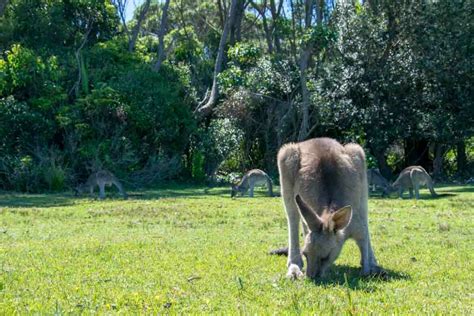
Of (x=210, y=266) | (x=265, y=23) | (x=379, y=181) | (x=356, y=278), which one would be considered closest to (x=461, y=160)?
(x=379, y=181)

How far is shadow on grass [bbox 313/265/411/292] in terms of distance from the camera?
6.21 metres

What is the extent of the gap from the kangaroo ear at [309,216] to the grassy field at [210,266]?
52 cm

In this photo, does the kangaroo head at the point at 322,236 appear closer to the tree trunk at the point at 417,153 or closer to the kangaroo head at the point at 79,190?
the kangaroo head at the point at 79,190

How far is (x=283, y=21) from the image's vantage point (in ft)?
90.9

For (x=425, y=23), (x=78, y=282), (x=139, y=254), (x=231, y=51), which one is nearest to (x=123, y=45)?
(x=231, y=51)

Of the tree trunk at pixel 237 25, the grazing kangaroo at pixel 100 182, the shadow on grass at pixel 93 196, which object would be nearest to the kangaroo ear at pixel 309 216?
the shadow on grass at pixel 93 196

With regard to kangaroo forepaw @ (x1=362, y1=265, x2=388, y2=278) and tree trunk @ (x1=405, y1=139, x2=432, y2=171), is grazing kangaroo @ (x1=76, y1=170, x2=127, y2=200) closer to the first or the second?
tree trunk @ (x1=405, y1=139, x2=432, y2=171)

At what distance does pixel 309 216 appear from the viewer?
6.06 m

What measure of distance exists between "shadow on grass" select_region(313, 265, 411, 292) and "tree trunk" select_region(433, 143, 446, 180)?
20.7 m

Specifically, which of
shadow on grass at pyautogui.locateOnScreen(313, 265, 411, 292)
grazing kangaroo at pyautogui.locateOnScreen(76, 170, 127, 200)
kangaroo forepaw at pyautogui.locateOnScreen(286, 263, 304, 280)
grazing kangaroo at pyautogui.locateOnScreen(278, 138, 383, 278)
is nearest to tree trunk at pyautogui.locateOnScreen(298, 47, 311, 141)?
grazing kangaroo at pyautogui.locateOnScreen(76, 170, 127, 200)

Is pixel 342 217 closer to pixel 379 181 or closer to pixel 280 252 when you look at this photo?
pixel 280 252

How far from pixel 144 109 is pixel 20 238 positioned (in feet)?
50.6

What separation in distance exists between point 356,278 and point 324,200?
84cm

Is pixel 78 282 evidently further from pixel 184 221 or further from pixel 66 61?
pixel 66 61
